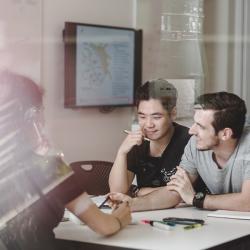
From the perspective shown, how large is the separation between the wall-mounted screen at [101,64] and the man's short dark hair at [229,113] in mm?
596

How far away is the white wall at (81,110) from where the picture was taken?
196 centimetres

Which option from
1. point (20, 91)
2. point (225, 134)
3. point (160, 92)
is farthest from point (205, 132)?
point (20, 91)

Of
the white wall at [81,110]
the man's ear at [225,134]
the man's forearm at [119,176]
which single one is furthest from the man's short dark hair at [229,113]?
the white wall at [81,110]

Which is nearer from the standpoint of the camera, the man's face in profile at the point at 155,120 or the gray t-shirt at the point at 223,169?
the gray t-shirt at the point at 223,169

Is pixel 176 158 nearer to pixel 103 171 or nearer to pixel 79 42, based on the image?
pixel 103 171

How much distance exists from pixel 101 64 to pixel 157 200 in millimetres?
754

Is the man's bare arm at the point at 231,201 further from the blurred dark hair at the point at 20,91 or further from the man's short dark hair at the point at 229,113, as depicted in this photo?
the blurred dark hair at the point at 20,91

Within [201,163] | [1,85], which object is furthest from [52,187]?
[201,163]

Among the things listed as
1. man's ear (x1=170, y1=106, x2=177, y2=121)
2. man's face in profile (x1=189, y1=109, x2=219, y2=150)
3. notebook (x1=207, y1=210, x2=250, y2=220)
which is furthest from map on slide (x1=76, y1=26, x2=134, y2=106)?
notebook (x1=207, y1=210, x2=250, y2=220)

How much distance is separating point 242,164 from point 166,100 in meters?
0.43

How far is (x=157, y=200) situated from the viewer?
1.63 meters

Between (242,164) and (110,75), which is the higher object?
(110,75)

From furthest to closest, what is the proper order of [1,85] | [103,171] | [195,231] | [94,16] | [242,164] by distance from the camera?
[94,16] → [103,171] → [242,164] → [195,231] → [1,85]

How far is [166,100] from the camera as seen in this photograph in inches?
77.2
